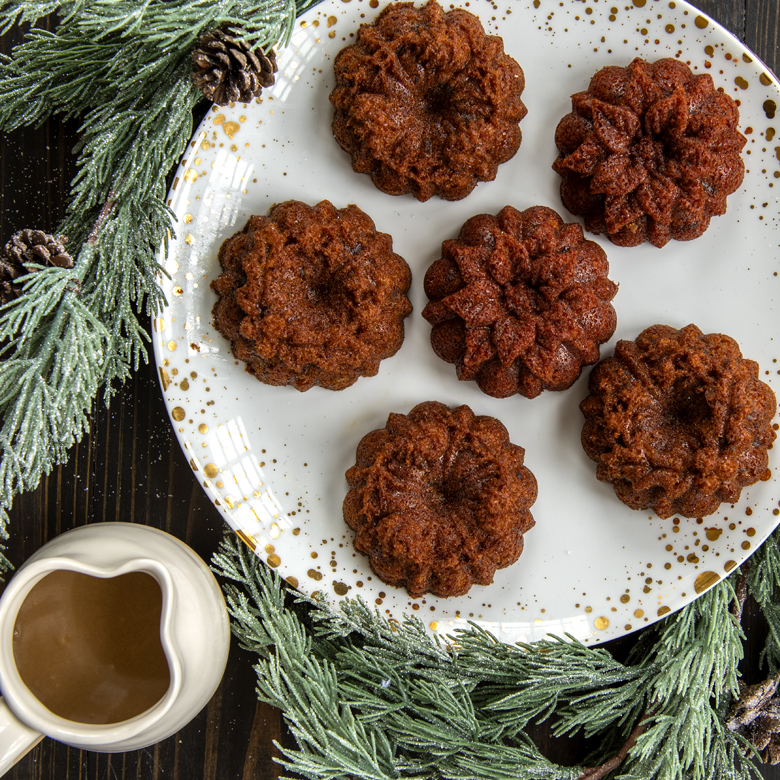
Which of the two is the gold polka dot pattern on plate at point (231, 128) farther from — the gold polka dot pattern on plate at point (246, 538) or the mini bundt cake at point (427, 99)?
the gold polka dot pattern on plate at point (246, 538)

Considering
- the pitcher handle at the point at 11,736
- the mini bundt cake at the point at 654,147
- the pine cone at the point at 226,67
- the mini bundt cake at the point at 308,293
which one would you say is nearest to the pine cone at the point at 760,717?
the mini bundt cake at the point at 654,147

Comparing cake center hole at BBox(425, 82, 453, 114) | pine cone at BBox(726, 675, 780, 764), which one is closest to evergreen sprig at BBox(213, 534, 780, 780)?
pine cone at BBox(726, 675, 780, 764)

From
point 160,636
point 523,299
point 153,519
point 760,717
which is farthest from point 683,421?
point 153,519

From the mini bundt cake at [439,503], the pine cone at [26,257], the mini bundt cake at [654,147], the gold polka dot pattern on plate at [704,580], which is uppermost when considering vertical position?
the mini bundt cake at [654,147]

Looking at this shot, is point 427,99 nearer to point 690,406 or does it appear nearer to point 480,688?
point 690,406

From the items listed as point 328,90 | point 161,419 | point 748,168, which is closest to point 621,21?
point 748,168
